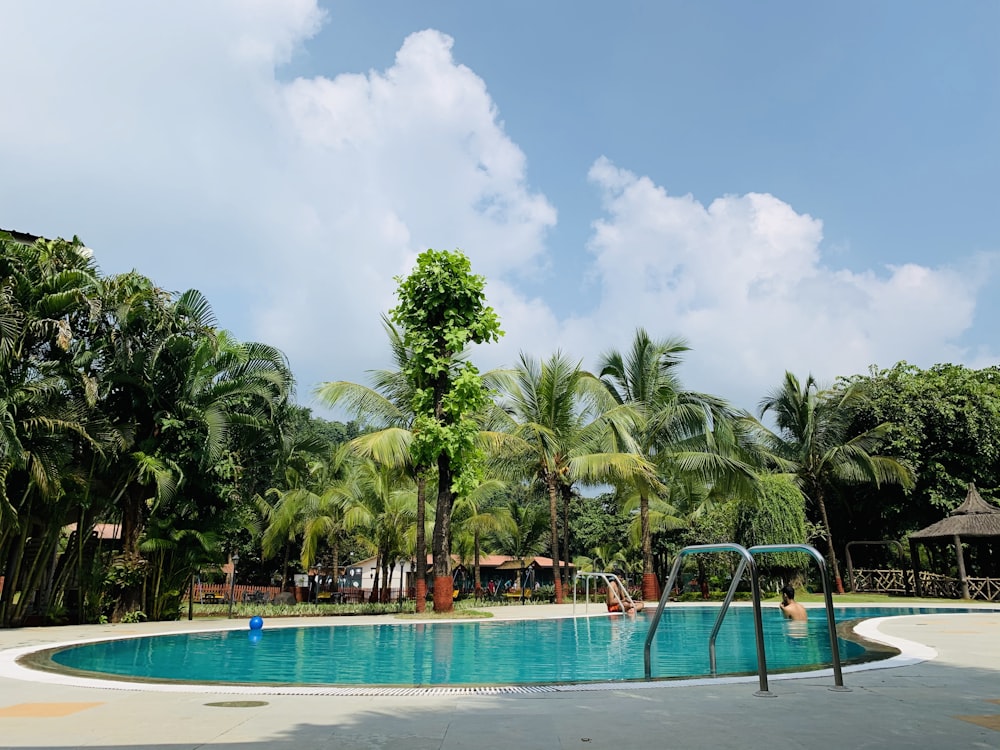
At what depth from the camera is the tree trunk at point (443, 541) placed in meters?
18.9

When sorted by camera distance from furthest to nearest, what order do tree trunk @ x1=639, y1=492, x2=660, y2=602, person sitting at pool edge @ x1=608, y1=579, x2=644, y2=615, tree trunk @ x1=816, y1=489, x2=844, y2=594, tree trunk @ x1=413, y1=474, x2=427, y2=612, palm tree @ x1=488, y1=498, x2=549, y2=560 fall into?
palm tree @ x1=488, y1=498, x2=549, y2=560 < tree trunk @ x1=816, y1=489, x2=844, y2=594 < tree trunk @ x1=639, y1=492, x2=660, y2=602 < tree trunk @ x1=413, y1=474, x2=427, y2=612 < person sitting at pool edge @ x1=608, y1=579, x2=644, y2=615

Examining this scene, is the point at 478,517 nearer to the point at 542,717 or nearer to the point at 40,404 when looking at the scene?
the point at 40,404

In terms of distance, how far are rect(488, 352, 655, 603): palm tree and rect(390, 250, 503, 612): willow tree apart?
5824 millimetres

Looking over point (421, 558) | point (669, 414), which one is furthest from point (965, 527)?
point (421, 558)

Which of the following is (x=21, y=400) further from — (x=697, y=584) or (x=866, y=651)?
(x=697, y=584)

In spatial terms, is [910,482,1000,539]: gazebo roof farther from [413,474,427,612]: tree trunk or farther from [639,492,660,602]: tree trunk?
[413,474,427,612]: tree trunk

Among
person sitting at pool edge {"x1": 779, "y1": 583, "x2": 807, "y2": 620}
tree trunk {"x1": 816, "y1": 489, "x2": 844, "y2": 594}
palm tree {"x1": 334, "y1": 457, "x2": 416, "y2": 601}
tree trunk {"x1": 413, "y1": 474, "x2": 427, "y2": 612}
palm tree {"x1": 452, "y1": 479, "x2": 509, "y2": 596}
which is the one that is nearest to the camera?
person sitting at pool edge {"x1": 779, "y1": 583, "x2": 807, "y2": 620}

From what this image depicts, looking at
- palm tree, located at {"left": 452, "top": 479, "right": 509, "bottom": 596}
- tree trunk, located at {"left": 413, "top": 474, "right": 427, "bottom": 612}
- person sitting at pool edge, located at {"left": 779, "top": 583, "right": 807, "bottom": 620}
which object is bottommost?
person sitting at pool edge, located at {"left": 779, "top": 583, "right": 807, "bottom": 620}

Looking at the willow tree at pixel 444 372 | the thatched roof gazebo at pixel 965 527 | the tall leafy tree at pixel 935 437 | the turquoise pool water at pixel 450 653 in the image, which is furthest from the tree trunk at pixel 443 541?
the tall leafy tree at pixel 935 437

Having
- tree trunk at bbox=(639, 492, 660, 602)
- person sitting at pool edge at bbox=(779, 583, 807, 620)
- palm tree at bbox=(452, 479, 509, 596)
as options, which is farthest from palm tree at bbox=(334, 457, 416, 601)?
person sitting at pool edge at bbox=(779, 583, 807, 620)

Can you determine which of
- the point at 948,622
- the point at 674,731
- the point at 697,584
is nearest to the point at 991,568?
the point at 697,584

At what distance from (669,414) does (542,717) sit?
23.0 metres

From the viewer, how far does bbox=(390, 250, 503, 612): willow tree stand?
1895cm

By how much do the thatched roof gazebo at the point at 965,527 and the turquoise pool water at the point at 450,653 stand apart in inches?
427
